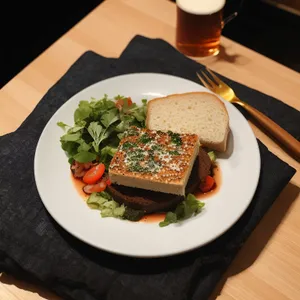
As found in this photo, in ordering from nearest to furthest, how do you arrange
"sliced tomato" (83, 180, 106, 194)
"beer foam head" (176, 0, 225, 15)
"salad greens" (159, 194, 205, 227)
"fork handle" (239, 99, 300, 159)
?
"salad greens" (159, 194, 205, 227) → "sliced tomato" (83, 180, 106, 194) → "fork handle" (239, 99, 300, 159) → "beer foam head" (176, 0, 225, 15)

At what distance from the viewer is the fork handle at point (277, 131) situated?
75.1 inches

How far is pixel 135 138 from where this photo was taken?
1754mm

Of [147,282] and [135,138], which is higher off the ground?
[135,138]

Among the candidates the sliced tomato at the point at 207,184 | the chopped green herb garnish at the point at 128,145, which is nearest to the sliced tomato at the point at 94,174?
the chopped green herb garnish at the point at 128,145

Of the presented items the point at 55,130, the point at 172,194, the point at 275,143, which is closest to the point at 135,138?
the point at 172,194

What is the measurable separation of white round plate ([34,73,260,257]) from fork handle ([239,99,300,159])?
0.46 ft

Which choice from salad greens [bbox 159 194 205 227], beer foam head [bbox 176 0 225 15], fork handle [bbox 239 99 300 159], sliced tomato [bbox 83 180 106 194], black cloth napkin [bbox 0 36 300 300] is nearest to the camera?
black cloth napkin [bbox 0 36 300 300]

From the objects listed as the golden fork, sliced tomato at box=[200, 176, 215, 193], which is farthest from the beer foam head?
sliced tomato at box=[200, 176, 215, 193]

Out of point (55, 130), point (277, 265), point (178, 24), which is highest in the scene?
point (178, 24)

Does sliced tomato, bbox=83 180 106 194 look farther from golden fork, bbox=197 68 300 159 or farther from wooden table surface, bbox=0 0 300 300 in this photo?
golden fork, bbox=197 68 300 159

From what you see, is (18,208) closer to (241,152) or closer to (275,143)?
(241,152)

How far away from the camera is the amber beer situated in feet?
7.22

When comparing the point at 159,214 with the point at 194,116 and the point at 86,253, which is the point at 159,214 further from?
the point at 194,116

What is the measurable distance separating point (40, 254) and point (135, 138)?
1.92 feet
